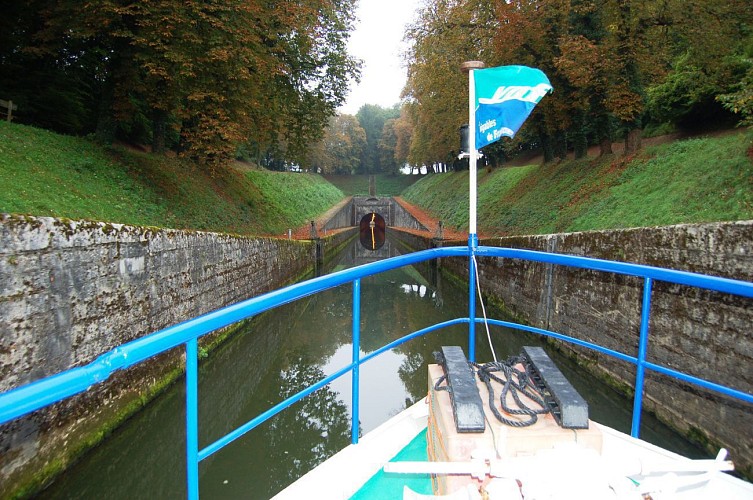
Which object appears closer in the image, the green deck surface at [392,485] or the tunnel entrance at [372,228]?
the green deck surface at [392,485]

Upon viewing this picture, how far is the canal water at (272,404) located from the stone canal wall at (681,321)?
1.10 feet

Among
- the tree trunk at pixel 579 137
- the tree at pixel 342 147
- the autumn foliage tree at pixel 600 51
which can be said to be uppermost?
the tree at pixel 342 147

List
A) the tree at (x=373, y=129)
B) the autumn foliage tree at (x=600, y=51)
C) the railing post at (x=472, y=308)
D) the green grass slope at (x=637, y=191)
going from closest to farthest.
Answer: the railing post at (x=472, y=308) < the green grass slope at (x=637, y=191) < the autumn foliage tree at (x=600, y=51) < the tree at (x=373, y=129)

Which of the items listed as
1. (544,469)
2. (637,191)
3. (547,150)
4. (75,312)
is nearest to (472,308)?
(544,469)

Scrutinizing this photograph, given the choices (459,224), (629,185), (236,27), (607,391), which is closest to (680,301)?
(607,391)

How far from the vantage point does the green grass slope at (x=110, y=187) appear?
633 cm

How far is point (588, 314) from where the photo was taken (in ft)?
19.2

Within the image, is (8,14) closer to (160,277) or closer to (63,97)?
(63,97)

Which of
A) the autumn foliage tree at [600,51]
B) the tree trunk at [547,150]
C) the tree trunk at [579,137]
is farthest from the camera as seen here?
the tree trunk at [547,150]

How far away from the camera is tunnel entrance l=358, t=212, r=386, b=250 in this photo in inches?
1478

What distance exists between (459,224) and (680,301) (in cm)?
1979

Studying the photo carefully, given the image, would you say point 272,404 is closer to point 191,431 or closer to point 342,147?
point 191,431

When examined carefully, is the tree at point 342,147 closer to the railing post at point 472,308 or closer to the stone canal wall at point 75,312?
the stone canal wall at point 75,312

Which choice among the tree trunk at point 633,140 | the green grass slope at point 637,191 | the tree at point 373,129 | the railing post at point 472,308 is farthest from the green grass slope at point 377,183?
the railing post at point 472,308
